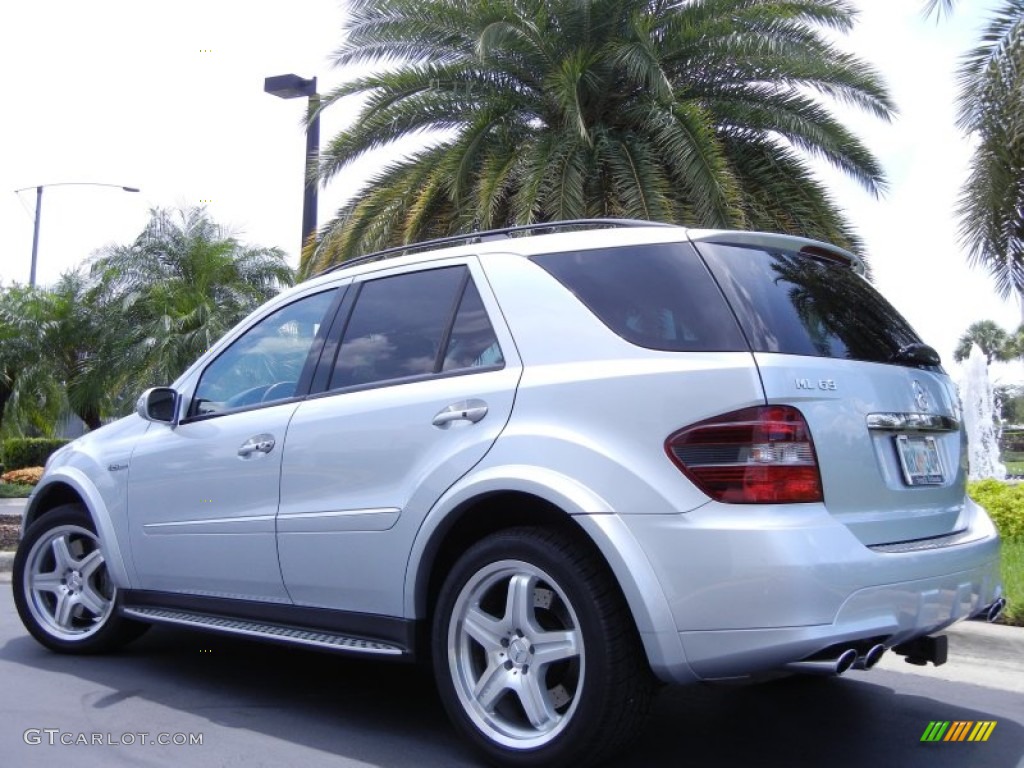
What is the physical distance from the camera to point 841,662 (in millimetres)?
3223

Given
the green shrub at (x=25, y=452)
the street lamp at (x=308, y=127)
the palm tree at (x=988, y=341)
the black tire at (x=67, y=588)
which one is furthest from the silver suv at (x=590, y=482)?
the palm tree at (x=988, y=341)

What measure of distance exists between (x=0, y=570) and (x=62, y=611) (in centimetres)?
363

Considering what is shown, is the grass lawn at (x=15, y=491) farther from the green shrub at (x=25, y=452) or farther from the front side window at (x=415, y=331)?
the front side window at (x=415, y=331)

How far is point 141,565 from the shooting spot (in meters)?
5.25

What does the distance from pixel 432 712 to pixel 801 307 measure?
2315 mm

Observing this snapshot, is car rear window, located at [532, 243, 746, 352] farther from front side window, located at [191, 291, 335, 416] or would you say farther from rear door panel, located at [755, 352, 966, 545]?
front side window, located at [191, 291, 335, 416]

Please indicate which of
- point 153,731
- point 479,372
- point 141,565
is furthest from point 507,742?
point 141,565

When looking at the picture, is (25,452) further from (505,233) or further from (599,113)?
(505,233)

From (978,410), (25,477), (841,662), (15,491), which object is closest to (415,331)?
(841,662)

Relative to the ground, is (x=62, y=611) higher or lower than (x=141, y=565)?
lower

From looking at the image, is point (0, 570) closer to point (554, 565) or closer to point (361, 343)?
point (361, 343)

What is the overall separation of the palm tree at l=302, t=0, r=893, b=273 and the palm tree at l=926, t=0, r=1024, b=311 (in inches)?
41.6

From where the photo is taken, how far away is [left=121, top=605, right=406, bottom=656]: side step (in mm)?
4102

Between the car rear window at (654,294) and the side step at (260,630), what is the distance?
4.82ft
